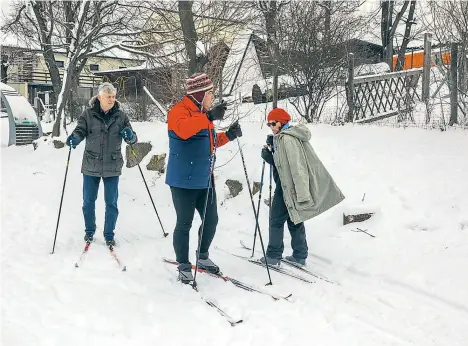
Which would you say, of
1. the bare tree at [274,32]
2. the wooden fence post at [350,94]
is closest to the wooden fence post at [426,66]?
the wooden fence post at [350,94]

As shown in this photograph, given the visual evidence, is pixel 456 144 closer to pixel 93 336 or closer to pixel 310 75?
pixel 310 75

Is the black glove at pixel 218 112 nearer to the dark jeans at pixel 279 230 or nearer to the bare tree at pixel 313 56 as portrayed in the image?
the dark jeans at pixel 279 230

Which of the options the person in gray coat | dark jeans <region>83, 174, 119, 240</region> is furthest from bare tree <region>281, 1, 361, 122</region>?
dark jeans <region>83, 174, 119, 240</region>

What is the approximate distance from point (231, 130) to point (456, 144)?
13.4ft

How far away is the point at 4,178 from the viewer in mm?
9031

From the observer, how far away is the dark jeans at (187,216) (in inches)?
153

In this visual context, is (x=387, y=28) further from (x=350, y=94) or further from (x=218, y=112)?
(x=218, y=112)

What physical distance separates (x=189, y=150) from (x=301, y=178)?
1.10 meters

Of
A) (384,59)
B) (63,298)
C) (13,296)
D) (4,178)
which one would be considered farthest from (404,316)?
(384,59)

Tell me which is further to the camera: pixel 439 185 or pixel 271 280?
pixel 439 185

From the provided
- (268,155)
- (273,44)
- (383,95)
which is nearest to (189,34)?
(273,44)

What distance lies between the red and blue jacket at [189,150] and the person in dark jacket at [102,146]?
1.32 meters

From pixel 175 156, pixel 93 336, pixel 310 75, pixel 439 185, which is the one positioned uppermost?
pixel 310 75

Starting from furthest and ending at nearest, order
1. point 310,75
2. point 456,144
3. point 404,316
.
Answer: point 310,75
point 456,144
point 404,316
